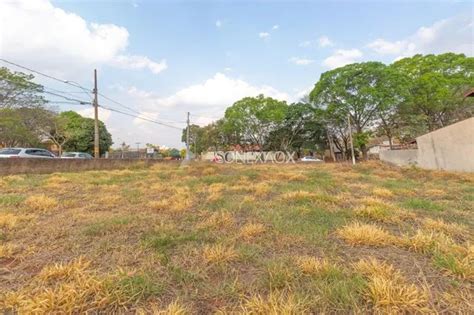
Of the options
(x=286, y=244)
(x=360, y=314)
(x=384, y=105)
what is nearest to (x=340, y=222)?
(x=286, y=244)

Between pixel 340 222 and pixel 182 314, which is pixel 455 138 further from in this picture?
pixel 182 314

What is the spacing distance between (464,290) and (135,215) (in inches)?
153

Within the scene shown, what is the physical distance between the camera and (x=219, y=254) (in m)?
2.46

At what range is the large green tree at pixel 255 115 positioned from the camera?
30.0 meters

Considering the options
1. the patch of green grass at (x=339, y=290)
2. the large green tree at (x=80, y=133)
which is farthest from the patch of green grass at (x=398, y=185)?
the large green tree at (x=80, y=133)

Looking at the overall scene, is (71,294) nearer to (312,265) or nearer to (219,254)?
(219,254)

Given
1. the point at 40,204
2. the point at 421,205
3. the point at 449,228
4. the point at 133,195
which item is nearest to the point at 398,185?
the point at 421,205

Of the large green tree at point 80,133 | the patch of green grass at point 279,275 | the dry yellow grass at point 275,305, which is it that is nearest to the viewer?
the dry yellow grass at point 275,305

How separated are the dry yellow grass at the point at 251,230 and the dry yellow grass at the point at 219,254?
47 centimetres

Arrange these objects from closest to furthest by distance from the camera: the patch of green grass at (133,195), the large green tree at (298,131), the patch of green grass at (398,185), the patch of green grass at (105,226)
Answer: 1. the patch of green grass at (105,226)
2. the patch of green grass at (133,195)
3. the patch of green grass at (398,185)
4. the large green tree at (298,131)

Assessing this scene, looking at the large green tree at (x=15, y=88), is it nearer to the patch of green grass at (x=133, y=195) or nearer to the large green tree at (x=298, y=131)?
the patch of green grass at (x=133, y=195)

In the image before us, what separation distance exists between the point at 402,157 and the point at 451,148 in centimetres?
501

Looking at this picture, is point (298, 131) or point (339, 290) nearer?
point (339, 290)

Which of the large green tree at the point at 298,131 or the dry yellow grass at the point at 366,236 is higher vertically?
the large green tree at the point at 298,131
